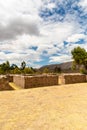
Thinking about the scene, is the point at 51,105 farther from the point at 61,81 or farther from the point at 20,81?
the point at 61,81

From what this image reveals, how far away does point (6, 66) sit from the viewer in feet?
164

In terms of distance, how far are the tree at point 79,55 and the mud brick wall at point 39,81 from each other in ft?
55.9

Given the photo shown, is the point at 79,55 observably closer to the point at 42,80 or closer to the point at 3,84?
the point at 42,80

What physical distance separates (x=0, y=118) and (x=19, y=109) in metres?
1.64

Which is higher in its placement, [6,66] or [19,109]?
[6,66]

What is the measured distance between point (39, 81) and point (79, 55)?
1983 cm

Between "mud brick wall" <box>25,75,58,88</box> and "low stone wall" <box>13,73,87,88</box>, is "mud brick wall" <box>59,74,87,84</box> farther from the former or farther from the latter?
"mud brick wall" <box>25,75,58,88</box>

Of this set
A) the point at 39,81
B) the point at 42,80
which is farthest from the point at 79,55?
the point at 39,81

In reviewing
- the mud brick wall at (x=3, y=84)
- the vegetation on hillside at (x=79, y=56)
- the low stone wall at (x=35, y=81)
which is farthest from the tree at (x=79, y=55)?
the mud brick wall at (x=3, y=84)

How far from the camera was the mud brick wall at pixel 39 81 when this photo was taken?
17672 millimetres

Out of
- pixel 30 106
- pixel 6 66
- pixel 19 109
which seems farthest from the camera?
pixel 6 66

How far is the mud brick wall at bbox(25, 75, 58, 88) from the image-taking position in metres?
17.7

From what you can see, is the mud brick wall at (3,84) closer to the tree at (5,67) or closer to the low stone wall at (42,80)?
the low stone wall at (42,80)

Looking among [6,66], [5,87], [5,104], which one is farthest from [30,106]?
[6,66]
